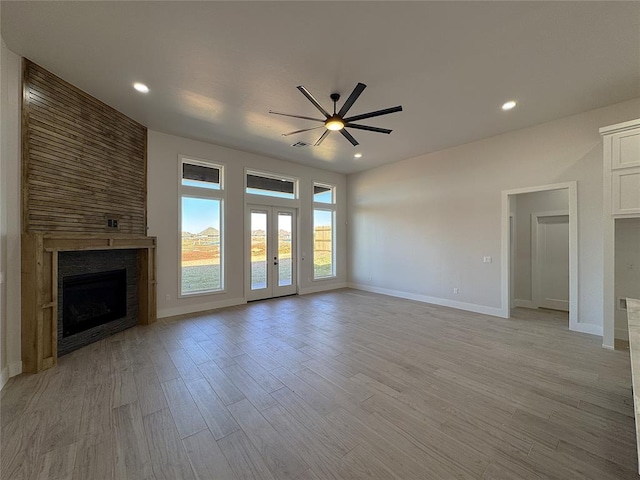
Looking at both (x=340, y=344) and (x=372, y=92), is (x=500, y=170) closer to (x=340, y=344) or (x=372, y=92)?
(x=372, y=92)

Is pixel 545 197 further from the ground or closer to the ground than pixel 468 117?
closer to the ground

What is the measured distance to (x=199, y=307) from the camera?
5.28 meters

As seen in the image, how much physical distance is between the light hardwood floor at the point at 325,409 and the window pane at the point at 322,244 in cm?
365

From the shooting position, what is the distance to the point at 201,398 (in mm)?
2357

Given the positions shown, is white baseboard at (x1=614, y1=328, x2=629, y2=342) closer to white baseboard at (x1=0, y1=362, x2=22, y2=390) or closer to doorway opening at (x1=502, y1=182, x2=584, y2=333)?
doorway opening at (x1=502, y1=182, x2=584, y2=333)

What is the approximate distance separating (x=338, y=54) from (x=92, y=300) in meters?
4.76

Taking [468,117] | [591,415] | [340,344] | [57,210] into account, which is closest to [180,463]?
[340,344]

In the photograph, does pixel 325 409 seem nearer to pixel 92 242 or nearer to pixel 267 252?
pixel 92 242

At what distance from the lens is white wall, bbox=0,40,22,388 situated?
267cm

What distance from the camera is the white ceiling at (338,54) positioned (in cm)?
226

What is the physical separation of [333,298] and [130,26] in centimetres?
578

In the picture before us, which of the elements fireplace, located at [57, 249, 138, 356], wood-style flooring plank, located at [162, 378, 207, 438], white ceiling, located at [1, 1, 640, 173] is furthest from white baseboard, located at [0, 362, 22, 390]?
white ceiling, located at [1, 1, 640, 173]

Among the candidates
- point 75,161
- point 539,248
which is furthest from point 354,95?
point 539,248

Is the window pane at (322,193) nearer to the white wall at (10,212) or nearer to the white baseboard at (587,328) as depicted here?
the white wall at (10,212)
